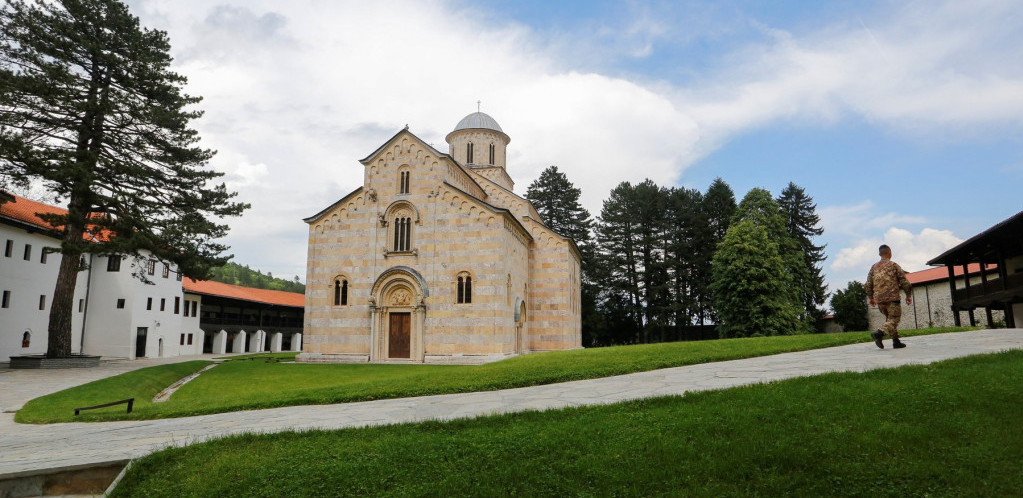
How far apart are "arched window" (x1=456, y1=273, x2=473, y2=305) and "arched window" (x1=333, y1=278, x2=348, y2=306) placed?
5939 mm

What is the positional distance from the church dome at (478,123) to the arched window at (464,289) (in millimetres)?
16410

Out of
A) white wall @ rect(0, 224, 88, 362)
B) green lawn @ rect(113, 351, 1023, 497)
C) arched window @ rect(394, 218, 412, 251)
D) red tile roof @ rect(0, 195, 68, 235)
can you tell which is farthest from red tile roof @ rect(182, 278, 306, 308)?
green lawn @ rect(113, 351, 1023, 497)

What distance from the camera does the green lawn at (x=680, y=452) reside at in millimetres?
4762

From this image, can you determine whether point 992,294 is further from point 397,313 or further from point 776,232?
point 397,313

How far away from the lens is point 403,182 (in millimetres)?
27188

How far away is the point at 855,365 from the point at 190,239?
24878mm

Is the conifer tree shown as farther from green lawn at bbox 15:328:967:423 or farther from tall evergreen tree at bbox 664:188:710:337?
green lawn at bbox 15:328:967:423

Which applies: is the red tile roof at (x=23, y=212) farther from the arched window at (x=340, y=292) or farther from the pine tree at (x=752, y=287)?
the pine tree at (x=752, y=287)

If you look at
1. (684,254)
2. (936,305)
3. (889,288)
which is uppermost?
(684,254)

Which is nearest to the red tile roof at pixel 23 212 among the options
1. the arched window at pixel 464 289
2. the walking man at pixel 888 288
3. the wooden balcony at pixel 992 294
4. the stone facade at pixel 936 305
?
the arched window at pixel 464 289

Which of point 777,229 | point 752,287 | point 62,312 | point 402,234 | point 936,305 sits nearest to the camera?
point 62,312

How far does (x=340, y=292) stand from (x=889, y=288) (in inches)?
900

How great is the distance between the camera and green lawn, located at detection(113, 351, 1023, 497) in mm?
4762

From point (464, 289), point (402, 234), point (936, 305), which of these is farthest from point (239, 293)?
point (936, 305)
